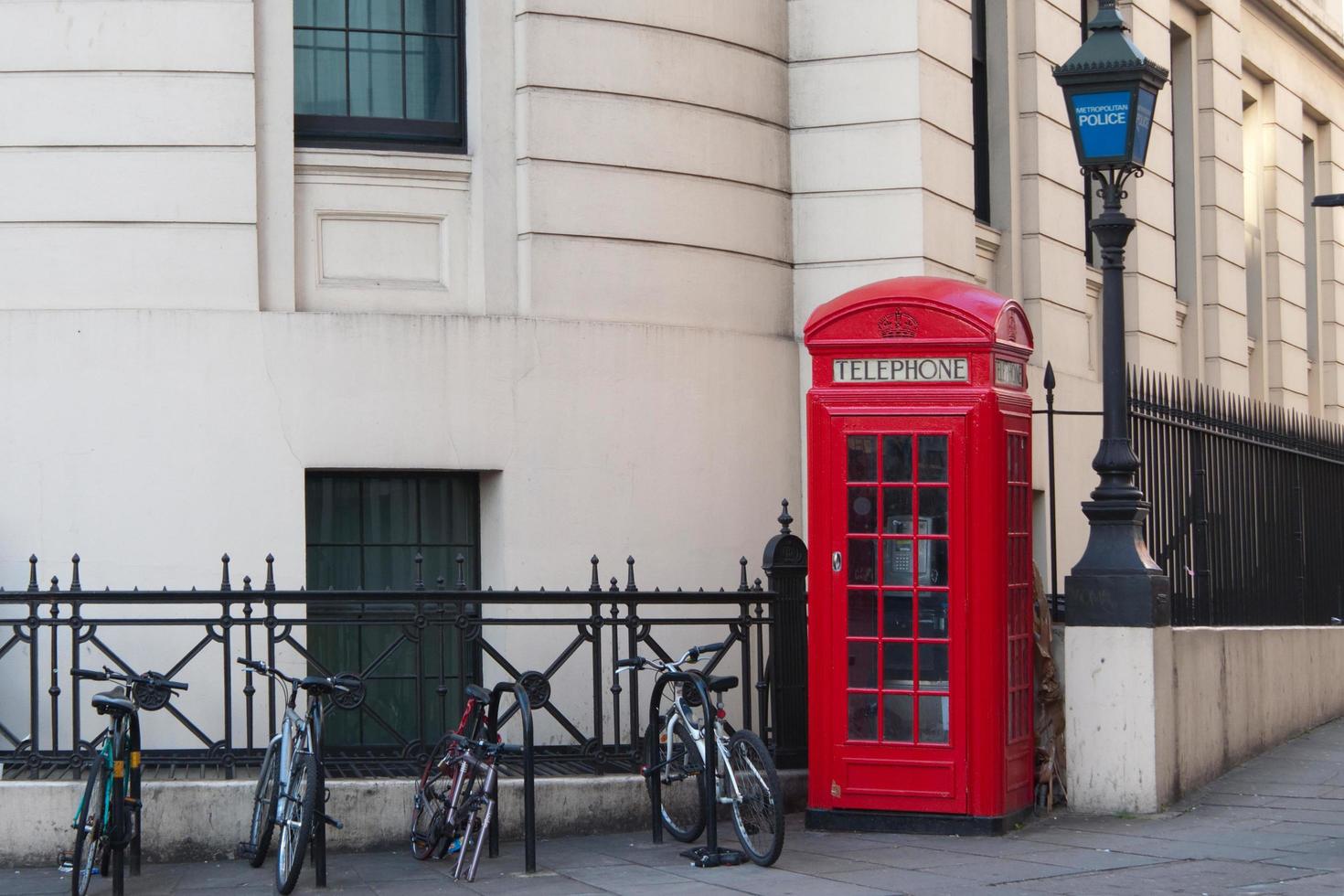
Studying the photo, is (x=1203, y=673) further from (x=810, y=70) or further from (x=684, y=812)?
(x=810, y=70)

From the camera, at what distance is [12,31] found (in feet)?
39.6

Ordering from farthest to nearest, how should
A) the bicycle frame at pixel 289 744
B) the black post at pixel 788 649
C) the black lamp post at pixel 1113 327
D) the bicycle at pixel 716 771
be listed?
the black post at pixel 788 649, the black lamp post at pixel 1113 327, the bicycle at pixel 716 771, the bicycle frame at pixel 289 744

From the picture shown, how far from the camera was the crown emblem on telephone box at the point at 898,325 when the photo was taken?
1033cm

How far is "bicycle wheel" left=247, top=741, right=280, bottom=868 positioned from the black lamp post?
4613 mm

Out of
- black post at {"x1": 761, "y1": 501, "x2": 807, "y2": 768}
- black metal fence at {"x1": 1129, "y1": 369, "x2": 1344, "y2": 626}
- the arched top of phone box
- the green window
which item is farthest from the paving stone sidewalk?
the arched top of phone box

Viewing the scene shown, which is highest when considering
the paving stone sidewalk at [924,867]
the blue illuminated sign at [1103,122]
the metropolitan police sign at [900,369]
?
the blue illuminated sign at [1103,122]

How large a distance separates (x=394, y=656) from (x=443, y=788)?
284 cm

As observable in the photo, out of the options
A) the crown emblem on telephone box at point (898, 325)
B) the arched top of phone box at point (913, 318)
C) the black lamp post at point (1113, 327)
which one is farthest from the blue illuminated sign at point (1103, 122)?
the crown emblem on telephone box at point (898, 325)

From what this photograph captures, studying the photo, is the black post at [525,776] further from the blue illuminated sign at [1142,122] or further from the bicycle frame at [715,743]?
the blue illuminated sign at [1142,122]

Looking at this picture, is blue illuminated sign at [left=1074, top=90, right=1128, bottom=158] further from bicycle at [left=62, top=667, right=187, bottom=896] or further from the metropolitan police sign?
bicycle at [left=62, top=667, right=187, bottom=896]

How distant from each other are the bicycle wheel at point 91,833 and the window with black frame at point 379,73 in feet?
17.0

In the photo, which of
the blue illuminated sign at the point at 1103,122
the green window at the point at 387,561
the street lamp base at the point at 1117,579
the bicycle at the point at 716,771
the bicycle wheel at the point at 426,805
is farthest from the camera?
the green window at the point at 387,561

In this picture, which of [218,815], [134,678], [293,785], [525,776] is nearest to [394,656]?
[218,815]

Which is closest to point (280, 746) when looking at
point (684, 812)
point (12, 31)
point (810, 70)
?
point (684, 812)
